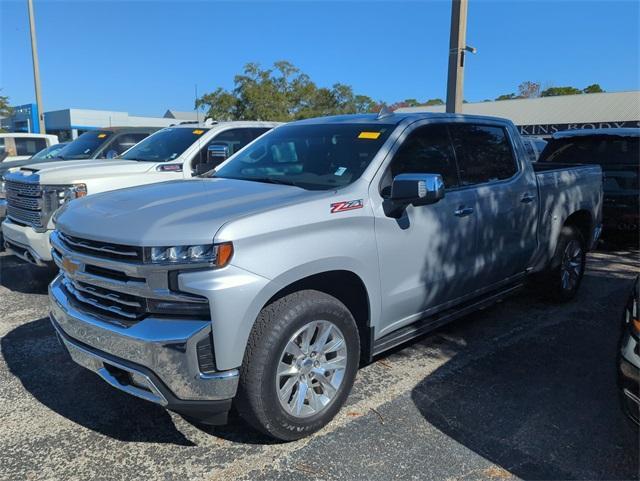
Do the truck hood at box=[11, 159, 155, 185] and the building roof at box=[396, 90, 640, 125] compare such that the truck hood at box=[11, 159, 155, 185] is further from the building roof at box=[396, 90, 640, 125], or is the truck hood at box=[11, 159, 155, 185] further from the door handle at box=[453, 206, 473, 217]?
the building roof at box=[396, 90, 640, 125]

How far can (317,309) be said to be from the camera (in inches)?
117

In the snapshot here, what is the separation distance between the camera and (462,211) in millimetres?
4066

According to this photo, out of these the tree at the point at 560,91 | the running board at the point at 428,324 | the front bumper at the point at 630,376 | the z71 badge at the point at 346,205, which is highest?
the tree at the point at 560,91

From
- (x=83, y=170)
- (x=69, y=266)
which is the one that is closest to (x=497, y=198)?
(x=69, y=266)

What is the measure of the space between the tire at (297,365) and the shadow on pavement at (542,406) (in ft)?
2.34

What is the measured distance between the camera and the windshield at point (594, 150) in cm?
771

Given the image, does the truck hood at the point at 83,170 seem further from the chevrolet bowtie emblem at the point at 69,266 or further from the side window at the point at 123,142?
the chevrolet bowtie emblem at the point at 69,266

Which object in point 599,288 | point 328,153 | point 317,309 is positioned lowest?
point 599,288

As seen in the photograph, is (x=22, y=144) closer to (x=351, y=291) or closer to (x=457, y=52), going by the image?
(x=457, y=52)

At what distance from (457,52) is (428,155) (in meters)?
5.71

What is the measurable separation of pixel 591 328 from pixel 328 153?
10.1 feet

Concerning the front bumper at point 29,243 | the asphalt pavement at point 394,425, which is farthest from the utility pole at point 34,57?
the asphalt pavement at point 394,425

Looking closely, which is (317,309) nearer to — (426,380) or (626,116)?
(426,380)

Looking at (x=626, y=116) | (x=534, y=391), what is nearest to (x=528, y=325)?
(x=534, y=391)
